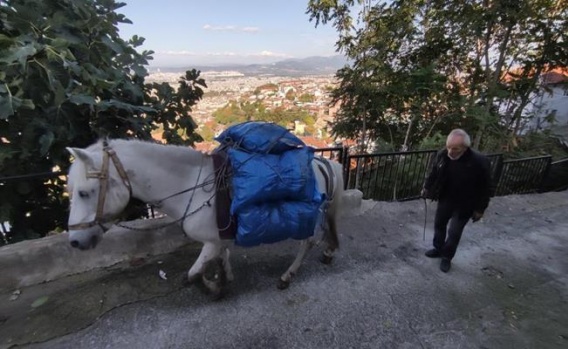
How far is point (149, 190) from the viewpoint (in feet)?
7.19

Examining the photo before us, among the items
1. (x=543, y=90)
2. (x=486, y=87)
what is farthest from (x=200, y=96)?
(x=543, y=90)

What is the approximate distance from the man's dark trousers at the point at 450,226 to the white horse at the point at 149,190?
65.4 inches

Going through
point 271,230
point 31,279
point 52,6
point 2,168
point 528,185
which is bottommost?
point 528,185

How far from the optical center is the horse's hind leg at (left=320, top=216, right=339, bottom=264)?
3.26 m

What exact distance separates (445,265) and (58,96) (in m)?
4.00

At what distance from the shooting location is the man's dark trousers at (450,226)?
3357 mm

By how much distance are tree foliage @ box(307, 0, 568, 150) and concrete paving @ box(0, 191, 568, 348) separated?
18.9 feet

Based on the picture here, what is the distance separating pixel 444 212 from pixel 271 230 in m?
2.28

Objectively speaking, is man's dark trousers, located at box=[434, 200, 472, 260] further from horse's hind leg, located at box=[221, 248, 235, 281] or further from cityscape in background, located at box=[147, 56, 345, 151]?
horse's hind leg, located at box=[221, 248, 235, 281]

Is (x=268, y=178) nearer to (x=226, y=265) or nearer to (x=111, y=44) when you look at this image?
(x=226, y=265)

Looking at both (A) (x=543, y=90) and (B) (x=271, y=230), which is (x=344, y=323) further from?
(A) (x=543, y=90)

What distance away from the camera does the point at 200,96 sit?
370cm

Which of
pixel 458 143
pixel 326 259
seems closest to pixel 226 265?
pixel 326 259

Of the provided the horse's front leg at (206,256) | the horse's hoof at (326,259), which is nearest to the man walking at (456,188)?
the horse's hoof at (326,259)
